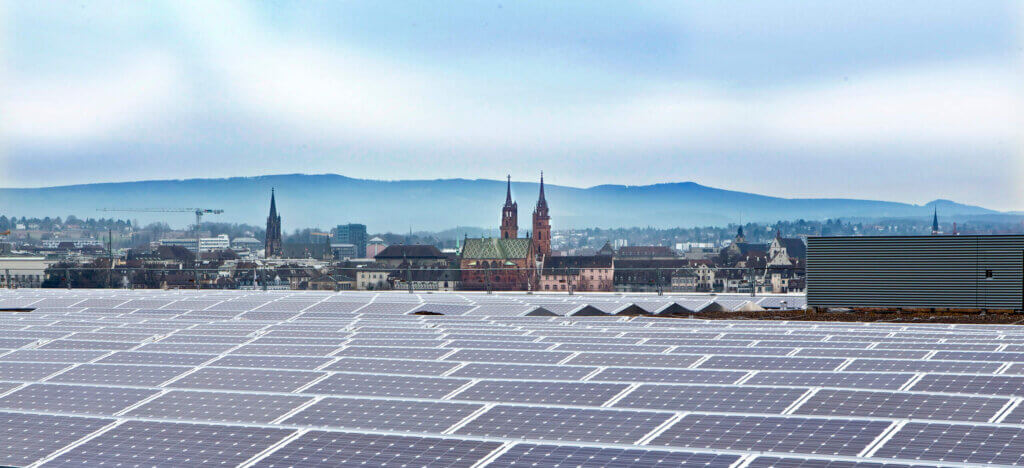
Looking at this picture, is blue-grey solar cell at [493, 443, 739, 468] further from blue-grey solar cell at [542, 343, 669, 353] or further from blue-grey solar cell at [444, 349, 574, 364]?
blue-grey solar cell at [542, 343, 669, 353]

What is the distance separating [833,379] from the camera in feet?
58.0

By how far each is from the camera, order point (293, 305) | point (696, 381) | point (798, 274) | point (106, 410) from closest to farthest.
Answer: point (106, 410) → point (696, 381) → point (293, 305) → point (798, 274)

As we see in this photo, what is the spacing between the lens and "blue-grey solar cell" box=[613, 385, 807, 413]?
1547cm

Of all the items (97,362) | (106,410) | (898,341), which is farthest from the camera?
(898,341)

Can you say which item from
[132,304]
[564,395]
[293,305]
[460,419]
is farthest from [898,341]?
[132,304]

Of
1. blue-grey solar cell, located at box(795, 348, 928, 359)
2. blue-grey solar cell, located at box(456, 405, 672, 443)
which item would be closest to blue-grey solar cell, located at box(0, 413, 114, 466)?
blue-grey solar cell, located at box(456, 405, 672, 443)

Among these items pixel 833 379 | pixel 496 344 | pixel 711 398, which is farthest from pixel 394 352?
pixel 833 379

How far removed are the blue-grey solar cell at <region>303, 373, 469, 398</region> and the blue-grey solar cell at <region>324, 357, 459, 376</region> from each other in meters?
0.53

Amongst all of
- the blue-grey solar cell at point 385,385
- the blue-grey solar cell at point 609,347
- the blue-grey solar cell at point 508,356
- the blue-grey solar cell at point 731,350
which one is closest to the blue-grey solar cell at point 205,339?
the blue-grey solar cell at point 508,356

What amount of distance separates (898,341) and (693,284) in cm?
3432

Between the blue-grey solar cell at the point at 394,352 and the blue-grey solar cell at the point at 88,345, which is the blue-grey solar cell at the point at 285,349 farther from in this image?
the blue-grey solar cell at the point at 88,345

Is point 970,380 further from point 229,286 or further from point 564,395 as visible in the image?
point 229,286

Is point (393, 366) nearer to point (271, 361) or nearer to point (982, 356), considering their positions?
point (271, 361)

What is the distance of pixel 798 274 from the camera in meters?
56.4
